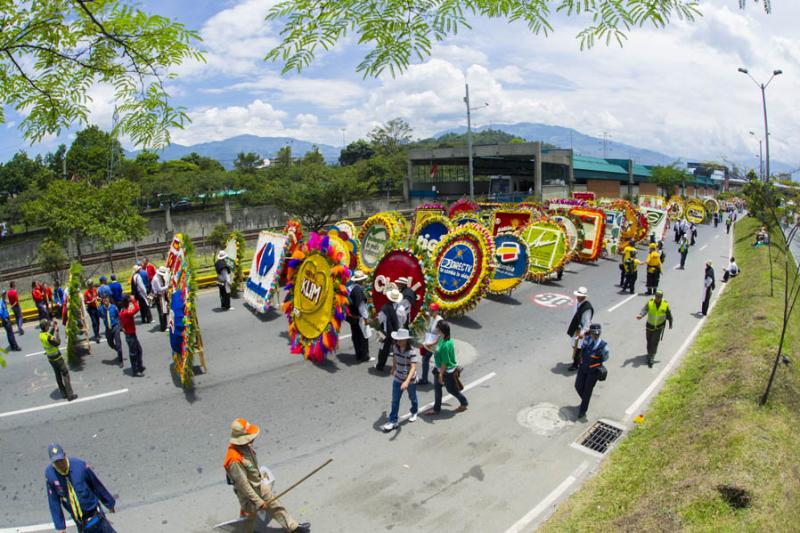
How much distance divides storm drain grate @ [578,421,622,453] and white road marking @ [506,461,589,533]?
0.49 m

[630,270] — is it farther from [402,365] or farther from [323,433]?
[323,433]

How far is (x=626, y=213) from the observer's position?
82.3 feet

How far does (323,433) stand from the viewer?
771cm

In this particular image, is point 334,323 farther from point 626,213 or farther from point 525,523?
point 626,213

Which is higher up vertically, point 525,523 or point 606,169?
point 606,169

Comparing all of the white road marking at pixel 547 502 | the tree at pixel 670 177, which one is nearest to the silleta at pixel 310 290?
the white road marking at pixel 547 502

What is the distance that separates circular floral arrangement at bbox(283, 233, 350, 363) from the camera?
1012 centimetres

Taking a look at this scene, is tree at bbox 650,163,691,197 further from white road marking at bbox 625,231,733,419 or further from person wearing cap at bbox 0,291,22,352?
person wearing cap at bbox 0,291,22,352

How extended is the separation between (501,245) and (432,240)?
2.30 meters

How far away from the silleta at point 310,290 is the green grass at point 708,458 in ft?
20.9

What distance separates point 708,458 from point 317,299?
734 centimetres

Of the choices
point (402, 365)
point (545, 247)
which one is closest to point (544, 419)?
point (402, 365)

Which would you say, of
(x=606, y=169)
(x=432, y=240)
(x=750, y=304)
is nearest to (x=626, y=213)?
(x=750, y=304)

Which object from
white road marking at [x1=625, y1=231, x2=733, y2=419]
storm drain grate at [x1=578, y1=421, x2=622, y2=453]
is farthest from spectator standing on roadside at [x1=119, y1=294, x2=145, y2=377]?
white road marking at [x1=625, y1=231, x2=733, y2=419]
